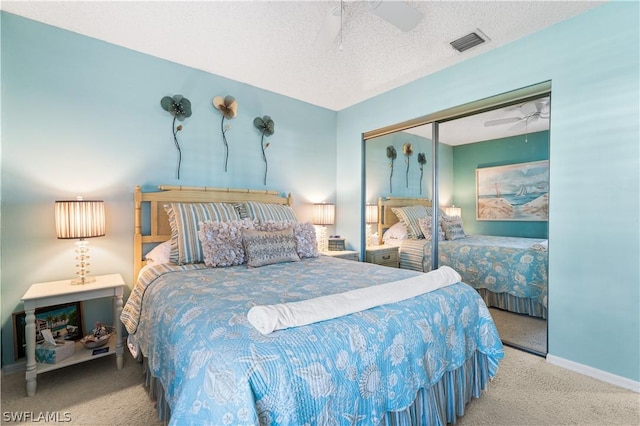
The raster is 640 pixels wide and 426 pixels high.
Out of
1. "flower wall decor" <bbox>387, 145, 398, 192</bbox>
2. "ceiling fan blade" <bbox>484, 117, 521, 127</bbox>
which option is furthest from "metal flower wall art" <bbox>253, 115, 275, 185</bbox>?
"ceiling fan blade" <bbox>484, 117, 521, 127</bbox>

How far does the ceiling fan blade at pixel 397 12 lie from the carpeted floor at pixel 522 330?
245cm

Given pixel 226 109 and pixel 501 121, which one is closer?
pixel 501 121

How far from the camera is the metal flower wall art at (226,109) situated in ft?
10.1

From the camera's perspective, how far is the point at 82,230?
2105 mm

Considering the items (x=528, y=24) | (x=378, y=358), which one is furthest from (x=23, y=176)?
(x=528, y=24)

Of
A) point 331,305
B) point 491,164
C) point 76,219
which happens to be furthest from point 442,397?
point 76,219

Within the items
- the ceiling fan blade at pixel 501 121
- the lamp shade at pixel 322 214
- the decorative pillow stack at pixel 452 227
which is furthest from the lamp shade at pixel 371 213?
the ceiling fan blade at pixel 501 121

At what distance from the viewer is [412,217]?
323 centimetres

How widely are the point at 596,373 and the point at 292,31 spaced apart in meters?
3.32

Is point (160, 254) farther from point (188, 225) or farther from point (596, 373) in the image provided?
point (596, 373)

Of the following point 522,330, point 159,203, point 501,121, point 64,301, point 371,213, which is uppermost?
point 501,121

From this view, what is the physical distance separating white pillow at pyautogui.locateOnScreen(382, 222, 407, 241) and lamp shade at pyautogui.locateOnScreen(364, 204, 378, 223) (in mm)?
238

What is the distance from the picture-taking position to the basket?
84.4 inches

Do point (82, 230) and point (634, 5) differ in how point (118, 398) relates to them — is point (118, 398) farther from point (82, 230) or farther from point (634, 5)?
point (634, 5)
